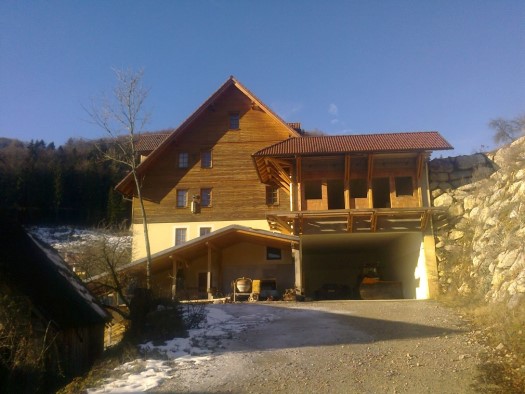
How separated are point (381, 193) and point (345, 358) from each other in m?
15.6

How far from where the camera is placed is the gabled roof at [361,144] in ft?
75.2

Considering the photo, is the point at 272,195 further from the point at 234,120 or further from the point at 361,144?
the point at 361,144

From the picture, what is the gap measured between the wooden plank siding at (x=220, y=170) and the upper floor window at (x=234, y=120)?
20 cm

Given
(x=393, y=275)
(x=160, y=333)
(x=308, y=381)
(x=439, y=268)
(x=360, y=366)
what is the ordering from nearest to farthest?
1. (x=308, y=381)
2. (x=360, y=366)
3. (x=160, y=333)
4. (x=439, y=268)
5. (x=393, y=275)

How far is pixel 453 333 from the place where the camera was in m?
13.5

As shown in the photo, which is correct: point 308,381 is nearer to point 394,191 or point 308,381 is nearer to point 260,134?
point 394,191

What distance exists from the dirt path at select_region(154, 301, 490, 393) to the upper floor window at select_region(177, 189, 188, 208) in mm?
14483

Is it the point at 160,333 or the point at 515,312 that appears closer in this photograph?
the point at 515,312

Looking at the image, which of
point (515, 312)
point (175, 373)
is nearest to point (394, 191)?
point (515, 312)

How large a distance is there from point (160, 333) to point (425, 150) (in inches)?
589

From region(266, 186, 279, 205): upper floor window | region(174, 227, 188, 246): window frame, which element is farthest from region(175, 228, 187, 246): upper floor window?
region(266, 186, 279, 205): upper floor window

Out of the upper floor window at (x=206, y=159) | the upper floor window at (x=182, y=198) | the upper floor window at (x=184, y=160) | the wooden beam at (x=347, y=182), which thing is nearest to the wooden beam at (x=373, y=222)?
the wooden beam at (x=347, y=182)

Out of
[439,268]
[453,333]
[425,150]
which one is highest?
[425,150]

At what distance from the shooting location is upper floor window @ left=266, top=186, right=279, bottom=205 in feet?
96.0
